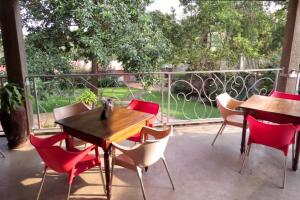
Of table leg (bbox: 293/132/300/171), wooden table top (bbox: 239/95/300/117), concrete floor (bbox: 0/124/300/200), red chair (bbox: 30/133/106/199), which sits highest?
wooden table top (bbox: 239/95/300/117)

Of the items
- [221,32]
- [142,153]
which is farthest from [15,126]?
[221,32]

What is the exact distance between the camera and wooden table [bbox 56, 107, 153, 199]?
213cm

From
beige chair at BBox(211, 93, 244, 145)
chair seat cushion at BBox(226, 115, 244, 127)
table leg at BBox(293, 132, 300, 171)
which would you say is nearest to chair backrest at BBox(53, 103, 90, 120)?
beige chair at BBox(211, 93, 244, 145)

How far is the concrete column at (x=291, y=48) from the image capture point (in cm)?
384

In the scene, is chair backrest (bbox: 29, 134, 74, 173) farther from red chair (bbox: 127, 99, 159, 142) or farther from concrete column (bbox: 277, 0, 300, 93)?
concrete column (bbox: 277, 0, 300, 93)

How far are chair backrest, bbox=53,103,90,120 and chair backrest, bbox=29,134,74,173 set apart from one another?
29.8 inches

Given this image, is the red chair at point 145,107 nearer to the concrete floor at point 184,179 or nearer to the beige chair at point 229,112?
the concrete floor at point 184,179

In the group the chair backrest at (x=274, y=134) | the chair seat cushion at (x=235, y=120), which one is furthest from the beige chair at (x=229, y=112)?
the chair backrest at (x=274, y=134)

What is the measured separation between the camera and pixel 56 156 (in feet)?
6.53

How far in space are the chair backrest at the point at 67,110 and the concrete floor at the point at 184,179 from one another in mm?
680

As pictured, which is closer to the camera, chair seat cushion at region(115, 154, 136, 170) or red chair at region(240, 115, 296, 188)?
chair seat cushion at region(115, 154, 136, 170)

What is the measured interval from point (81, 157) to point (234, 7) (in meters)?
6.76

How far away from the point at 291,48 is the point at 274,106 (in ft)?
5.09

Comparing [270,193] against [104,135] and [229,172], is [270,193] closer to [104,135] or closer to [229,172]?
[229,172]
